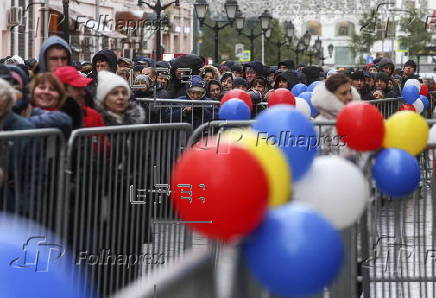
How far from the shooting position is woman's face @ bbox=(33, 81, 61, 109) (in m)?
6.23

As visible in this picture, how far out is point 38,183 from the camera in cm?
554

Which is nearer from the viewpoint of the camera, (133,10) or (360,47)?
(133,10)

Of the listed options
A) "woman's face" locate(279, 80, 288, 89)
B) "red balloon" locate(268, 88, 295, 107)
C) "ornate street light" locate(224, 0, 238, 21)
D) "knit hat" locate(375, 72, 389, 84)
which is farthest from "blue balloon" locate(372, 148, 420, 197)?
"ornate street light" locate(224, 0, 238, 21)

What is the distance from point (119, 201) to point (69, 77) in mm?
845

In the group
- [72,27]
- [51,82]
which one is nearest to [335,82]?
[51,82]

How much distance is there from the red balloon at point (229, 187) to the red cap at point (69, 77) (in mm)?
3351

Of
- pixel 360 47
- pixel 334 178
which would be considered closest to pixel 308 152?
pixel 334 178

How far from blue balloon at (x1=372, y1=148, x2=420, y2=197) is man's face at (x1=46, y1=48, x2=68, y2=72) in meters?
2.30

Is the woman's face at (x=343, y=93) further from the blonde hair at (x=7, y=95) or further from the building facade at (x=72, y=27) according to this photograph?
the building facade at (x=72, y=27)

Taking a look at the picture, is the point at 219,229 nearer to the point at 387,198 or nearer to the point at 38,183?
the point at 38,183

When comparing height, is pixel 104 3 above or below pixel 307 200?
above

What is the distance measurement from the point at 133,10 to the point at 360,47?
99.1 ft

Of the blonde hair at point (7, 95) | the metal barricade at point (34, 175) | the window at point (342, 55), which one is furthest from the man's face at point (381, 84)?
the window at point (342, 55)

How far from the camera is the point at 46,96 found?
624 centimetres
